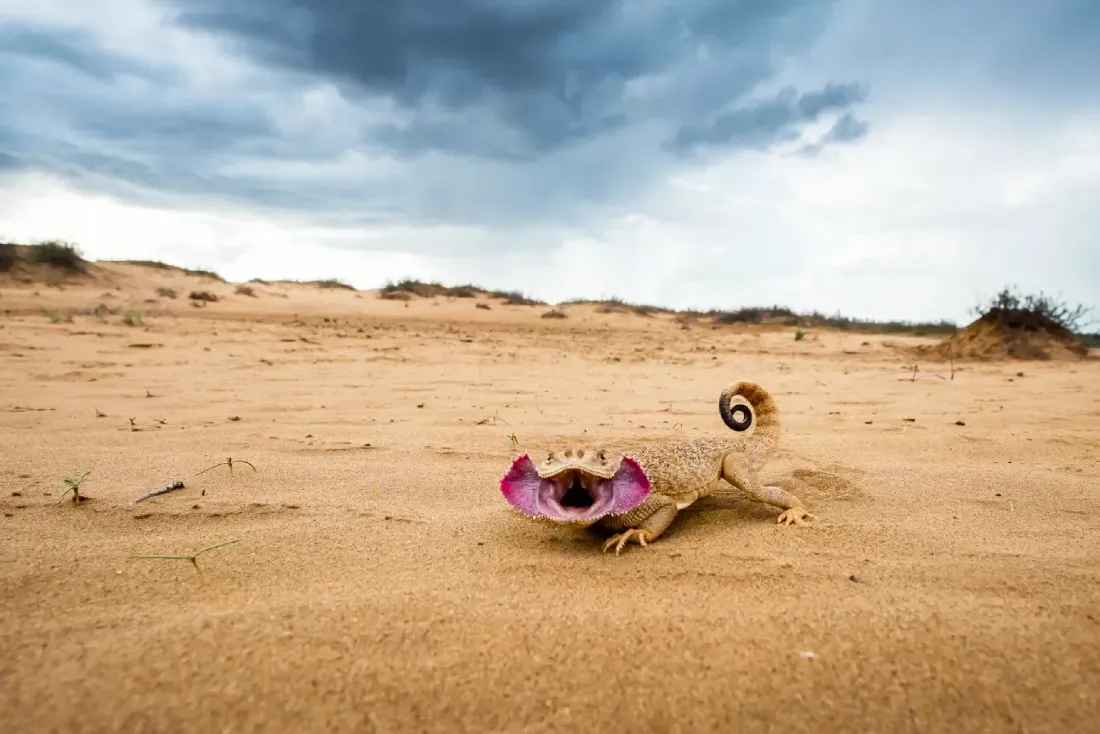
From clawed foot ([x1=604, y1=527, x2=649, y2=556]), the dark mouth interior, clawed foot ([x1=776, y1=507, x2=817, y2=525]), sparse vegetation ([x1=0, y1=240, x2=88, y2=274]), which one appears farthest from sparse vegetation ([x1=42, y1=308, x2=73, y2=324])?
clawed foot ([x1=776, y1=507, x2=817, y2=525])

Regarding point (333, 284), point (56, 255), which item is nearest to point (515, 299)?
point (333, 284)

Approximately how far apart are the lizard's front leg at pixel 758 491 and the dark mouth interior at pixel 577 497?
76 cm

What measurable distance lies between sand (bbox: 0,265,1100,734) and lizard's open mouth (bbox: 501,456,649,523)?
6.3 inches

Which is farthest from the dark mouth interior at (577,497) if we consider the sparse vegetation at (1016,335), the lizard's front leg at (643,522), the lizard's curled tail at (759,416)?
the sparse vegetation at (1016,335)

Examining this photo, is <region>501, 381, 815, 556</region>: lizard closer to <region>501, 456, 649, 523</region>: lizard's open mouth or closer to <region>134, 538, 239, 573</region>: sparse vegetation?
<region>501, 456, 649, 523</region>: lizard's open mouth

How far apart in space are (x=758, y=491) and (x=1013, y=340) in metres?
11.9

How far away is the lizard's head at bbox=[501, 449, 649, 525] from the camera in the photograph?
2.19 m

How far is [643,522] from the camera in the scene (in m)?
2.44

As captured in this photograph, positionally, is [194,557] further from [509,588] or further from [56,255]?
[56,255]

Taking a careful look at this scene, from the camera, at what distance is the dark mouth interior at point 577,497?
2375 mm

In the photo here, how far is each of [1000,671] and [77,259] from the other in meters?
21.1

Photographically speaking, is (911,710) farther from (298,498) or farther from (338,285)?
(338,285)

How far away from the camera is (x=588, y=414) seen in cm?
581

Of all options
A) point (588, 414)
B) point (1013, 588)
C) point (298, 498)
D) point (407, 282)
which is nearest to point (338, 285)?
point (407, 282)
